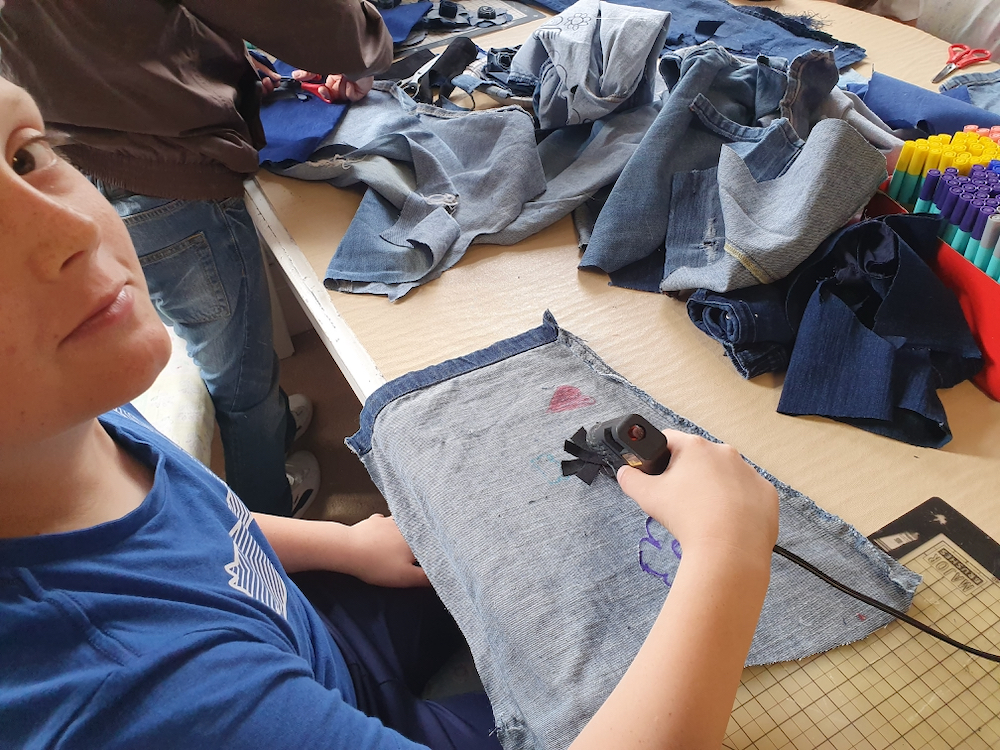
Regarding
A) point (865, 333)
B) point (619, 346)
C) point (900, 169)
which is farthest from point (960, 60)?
point (619, 346)

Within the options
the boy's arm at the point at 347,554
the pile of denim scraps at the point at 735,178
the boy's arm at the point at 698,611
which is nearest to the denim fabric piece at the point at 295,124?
the pile of denim scraps at the point at 735,178

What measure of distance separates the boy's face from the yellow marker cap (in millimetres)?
888

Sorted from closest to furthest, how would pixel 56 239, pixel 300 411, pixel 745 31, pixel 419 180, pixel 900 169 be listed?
pixel 56 239 < pixel 900 169 < pixel 419 180 < pixel 745 31 < pixel 300 411

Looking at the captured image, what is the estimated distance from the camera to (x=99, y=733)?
41cm

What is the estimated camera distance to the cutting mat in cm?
52

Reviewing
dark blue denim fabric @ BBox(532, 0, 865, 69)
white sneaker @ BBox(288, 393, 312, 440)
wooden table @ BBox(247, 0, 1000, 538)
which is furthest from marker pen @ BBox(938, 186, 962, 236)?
white sneaker @ BBox(288, 393, 312, 440)

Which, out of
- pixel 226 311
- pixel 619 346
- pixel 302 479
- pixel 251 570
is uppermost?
pixel 619 346

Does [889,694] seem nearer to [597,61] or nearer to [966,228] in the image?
[966,228]

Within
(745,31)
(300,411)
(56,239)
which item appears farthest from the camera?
(300,411)

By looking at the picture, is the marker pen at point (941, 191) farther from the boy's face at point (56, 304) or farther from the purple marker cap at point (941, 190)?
the boy's face at point (56, 304)

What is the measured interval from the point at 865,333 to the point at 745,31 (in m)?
0.97

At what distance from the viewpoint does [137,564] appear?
1.62 feet

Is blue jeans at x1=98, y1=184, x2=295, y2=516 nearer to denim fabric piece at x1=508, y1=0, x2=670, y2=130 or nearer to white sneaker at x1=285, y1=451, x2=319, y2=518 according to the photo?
white sneaker at x1=285, y1=451, x2=319, y2=518

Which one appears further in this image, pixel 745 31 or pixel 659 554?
pixel 745 31
